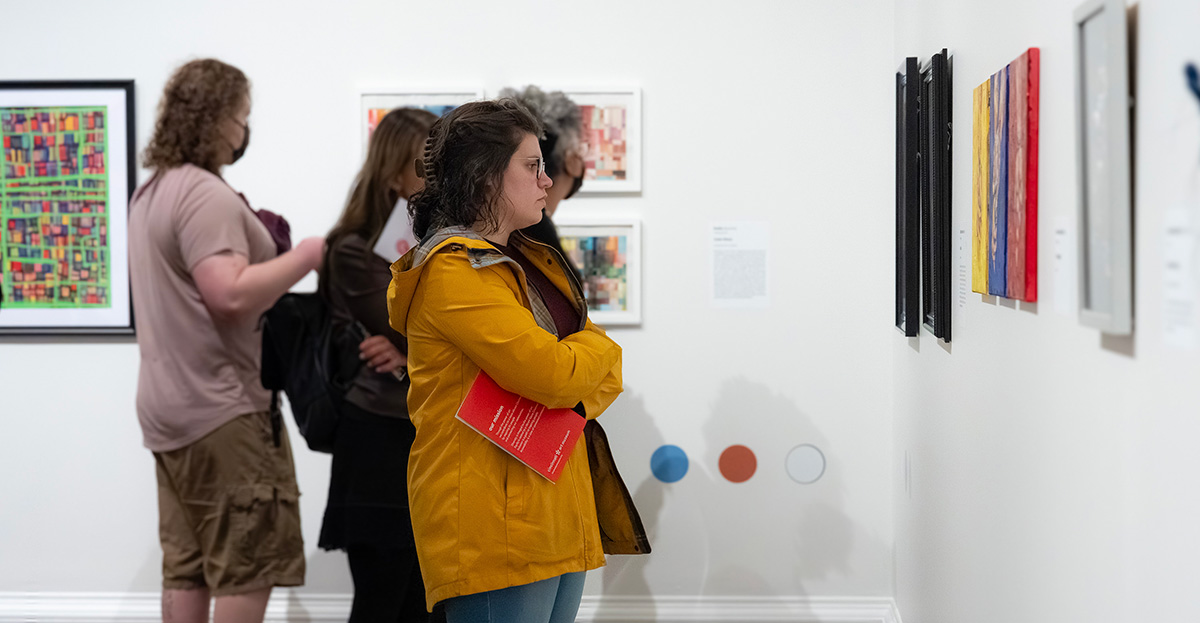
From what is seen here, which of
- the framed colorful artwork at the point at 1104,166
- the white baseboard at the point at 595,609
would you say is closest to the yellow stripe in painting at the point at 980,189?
the framed colorful artwork at the point at 1104,166

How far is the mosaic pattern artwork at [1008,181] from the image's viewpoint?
1.34 m

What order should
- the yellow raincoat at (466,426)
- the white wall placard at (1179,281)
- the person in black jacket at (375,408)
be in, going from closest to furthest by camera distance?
1. the white wall placard at (1179,281)
2. the yellow raincoat at (466,426)
3. the person in black jacket at (375,408)

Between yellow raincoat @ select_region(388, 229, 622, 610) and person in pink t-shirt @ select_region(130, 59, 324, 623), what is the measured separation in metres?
0.90

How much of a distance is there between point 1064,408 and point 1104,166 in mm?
360

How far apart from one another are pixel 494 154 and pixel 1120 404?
995mm

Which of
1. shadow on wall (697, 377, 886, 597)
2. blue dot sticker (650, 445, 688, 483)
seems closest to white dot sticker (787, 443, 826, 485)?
shadow on wall (697, 377, 886, 597)

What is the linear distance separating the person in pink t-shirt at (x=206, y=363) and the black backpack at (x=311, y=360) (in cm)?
9

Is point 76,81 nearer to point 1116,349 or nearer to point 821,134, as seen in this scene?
point 821,134

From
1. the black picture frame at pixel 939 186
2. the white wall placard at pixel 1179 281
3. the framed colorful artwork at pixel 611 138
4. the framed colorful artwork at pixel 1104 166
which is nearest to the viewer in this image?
the white wall placard at pixel 1179 281

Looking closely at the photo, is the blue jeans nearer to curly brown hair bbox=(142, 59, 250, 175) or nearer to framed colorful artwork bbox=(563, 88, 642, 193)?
curly brown hair bbox=(142, 59, 250, 175)

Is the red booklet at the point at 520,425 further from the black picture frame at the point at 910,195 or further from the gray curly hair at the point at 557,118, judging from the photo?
the black picture frame at the point at 910,195

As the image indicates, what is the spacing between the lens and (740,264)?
112 inches

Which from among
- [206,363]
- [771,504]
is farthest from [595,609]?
[206,363]

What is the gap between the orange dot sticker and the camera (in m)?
2.88
